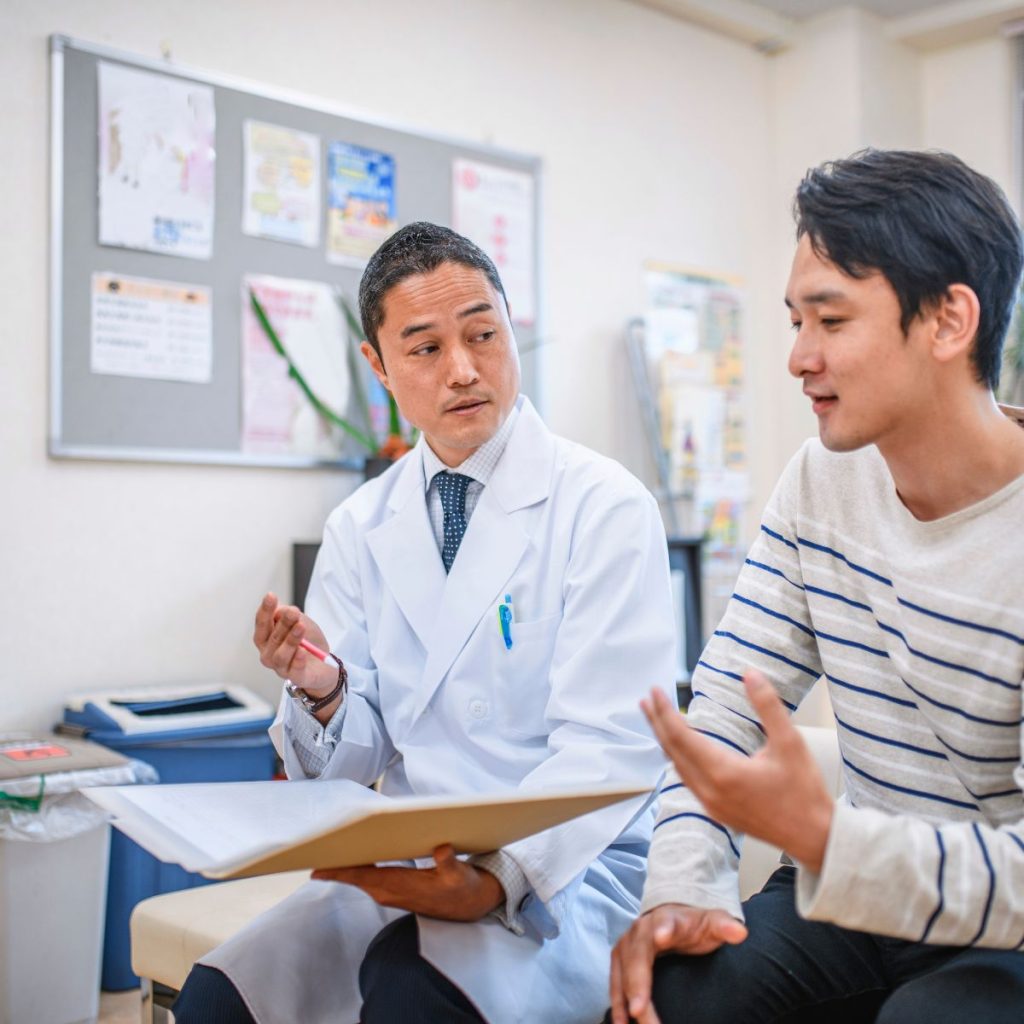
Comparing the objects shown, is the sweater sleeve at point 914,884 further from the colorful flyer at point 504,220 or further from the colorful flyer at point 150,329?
the colorful flyer at point 504,220

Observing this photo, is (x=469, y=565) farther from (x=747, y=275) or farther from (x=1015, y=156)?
(x=1015, y=156)

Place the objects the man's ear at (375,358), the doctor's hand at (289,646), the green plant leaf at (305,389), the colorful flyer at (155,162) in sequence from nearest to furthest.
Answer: the doctor's hand at (289,646) < the man's ear at (375,358) < the colorful flyer at (155,162) < the green plant leaf at (305,389)

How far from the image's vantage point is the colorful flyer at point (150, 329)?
2729mm

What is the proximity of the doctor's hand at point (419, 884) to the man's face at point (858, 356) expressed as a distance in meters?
0.57

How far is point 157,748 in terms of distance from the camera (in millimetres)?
2525

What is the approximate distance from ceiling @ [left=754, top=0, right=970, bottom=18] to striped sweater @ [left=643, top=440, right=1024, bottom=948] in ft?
10.8

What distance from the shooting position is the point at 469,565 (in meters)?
1.54

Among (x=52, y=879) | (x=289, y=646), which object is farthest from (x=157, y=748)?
(x=289, y=646)

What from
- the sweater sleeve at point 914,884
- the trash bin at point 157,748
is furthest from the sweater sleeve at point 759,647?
the trash bin at point 157,748

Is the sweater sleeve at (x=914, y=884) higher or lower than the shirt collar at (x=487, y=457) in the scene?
lower

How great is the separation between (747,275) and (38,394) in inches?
103

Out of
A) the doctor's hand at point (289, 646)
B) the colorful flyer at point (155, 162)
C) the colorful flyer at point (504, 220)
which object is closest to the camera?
the doctor's hand at point (289, 646)

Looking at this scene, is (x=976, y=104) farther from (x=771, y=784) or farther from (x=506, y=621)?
(x=771, y=784)

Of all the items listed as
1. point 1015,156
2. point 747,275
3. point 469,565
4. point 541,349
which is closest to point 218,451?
point 541,349
